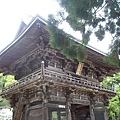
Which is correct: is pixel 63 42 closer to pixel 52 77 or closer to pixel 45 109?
pixel 52 77

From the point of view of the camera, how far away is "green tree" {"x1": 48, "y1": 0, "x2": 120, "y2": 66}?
542 cm

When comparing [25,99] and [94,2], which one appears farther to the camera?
[25,99]

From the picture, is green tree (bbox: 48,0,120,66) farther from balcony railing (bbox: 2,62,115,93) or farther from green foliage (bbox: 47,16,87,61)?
balcony railing (bbox: 2,62,115,93)

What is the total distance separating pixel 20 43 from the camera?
9977 millimetres

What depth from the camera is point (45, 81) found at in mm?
8594

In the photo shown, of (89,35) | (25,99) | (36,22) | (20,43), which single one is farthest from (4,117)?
(89,35)

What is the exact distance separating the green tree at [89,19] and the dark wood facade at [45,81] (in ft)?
7.76

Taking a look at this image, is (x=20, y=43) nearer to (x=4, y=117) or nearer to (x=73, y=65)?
(x=73, y=65)

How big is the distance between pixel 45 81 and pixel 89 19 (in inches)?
160

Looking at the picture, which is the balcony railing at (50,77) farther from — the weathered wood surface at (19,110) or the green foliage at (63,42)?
the green foliage at (63,42)

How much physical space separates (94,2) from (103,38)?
4.62ft

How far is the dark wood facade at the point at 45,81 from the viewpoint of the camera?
909 centimetres

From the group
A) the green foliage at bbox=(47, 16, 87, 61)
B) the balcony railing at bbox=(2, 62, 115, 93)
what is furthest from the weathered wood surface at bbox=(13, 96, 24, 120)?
the green foliage at bbox=(47, 16, 87, 61)

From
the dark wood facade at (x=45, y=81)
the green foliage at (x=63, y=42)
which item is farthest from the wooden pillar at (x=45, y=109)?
the green foliage at (x=63, y=42)
